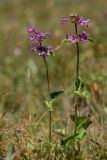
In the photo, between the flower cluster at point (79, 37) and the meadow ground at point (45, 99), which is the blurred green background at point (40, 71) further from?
the flower cluster at point (79, 37)

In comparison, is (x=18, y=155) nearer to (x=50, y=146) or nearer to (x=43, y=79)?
(x=50, y=146)

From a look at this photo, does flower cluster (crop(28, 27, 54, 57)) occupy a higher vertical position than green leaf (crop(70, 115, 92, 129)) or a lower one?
higher

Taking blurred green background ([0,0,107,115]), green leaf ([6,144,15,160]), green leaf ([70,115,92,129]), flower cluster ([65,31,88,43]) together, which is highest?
blurred green background ([0,0,107,115])

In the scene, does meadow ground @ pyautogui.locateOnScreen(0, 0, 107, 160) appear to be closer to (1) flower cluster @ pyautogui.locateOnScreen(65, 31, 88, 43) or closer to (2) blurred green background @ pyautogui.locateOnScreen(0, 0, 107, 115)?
(2) blurred green background @ pyautogui.locateOnScreen(0, 0, 107, 115)

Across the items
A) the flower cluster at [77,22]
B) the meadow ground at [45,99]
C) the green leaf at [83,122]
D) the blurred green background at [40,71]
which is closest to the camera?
the flower cluster at [77,22]

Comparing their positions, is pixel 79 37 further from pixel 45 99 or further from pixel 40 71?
pixel 40 71

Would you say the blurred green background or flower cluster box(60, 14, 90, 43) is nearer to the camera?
flower cluster box(60, 14, 90, 43)

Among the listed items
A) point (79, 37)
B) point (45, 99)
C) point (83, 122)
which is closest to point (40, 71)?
point (45, 99)

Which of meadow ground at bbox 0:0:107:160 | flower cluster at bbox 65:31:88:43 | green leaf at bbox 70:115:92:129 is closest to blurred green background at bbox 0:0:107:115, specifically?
meadow ground at bbox 0:0:107:160

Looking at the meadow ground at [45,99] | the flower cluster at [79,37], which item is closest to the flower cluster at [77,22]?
the flower cluster at [79,37]

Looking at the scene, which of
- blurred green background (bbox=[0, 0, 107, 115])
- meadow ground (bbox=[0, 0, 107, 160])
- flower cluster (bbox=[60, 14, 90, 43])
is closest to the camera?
flower cluster (bbox=[60, 14, 90, 43])

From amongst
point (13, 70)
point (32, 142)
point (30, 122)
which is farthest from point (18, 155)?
point (13, 70)
